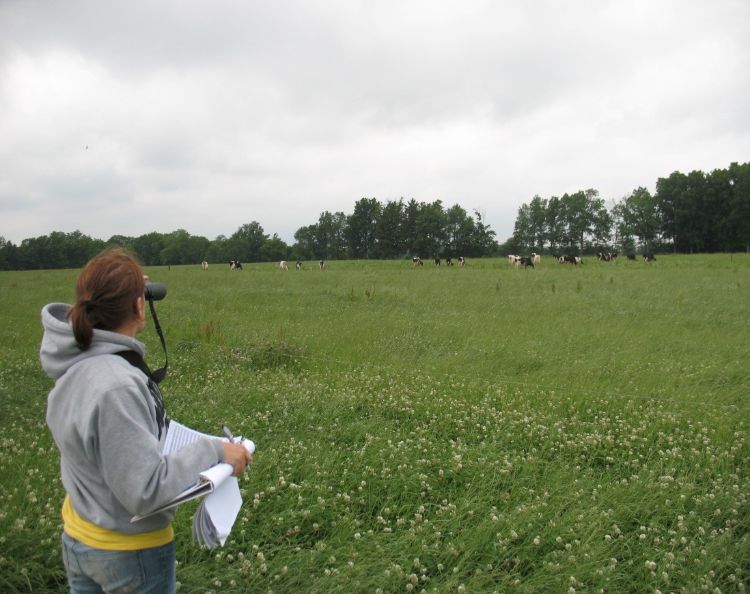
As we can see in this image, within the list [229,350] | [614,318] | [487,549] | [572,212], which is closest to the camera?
[487,549]

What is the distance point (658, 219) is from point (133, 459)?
10366 cm

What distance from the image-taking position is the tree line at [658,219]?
3054 inches

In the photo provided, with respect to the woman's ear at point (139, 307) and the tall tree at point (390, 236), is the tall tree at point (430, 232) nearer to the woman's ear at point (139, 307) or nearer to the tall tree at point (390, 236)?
the tall tree at point (390, 236)

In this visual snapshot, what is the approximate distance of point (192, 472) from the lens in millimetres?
1995

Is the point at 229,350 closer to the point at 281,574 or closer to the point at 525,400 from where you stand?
the point at 525,400

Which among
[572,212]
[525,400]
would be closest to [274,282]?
[525,400]

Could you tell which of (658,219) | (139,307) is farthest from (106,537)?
(658,219)

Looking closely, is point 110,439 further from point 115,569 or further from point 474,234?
point 474,234

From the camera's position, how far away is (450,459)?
5.34 m

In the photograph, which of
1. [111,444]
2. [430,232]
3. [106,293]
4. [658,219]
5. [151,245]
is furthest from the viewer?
[151,245]

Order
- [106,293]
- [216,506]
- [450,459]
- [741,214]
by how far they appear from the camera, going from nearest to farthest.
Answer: [106,293]
[216,506]
[450,459]
[741,214]

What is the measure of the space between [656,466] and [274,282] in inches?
937

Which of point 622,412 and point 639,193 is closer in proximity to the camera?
point 622,412

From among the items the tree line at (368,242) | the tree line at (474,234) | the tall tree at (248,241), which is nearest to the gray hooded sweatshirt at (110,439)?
the tree line at (474,234)
